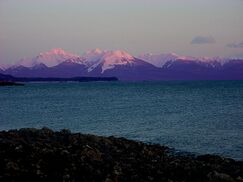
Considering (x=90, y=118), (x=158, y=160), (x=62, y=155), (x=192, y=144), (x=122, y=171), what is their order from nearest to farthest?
(x=122, y=171), (x=62, y=155), (x=158, y=160), (x=192, y=144), (x=90, y=118)

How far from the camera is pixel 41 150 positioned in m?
22.5

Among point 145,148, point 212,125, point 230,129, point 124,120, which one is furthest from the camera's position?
point 124,120

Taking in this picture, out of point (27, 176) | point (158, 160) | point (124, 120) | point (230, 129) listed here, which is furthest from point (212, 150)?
point (124, 120)

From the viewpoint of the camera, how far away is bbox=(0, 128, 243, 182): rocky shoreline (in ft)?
63.7

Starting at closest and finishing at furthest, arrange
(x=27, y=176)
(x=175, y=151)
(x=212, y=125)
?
(x=27, y=176) < (x=175, y=151) < (x=212, y=125)

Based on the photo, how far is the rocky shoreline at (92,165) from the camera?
19.4 meters

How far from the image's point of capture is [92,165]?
21.0 meters

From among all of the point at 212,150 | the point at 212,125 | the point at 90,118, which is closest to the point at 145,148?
Answer: the point at 212,150

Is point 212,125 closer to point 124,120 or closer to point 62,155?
point 124,120

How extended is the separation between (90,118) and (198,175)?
41.1 meters

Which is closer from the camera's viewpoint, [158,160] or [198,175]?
[198,175]

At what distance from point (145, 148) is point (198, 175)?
824 cm

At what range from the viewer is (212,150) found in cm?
3291

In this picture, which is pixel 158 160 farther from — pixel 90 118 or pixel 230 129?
pixel 90 118
